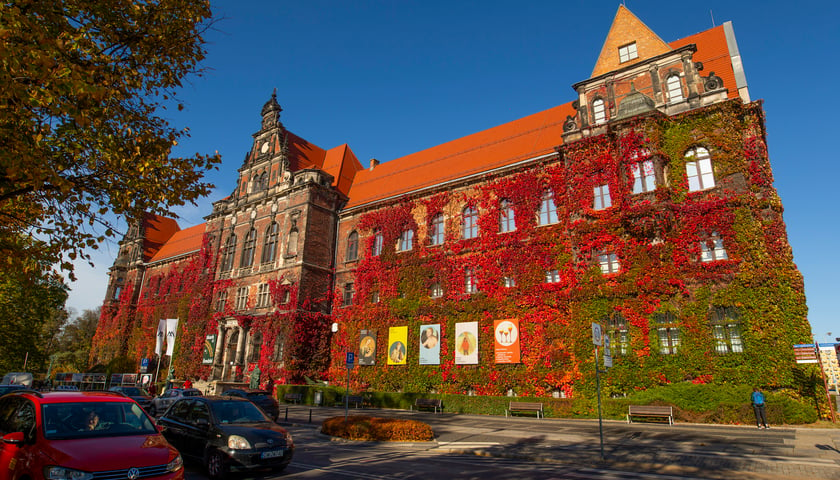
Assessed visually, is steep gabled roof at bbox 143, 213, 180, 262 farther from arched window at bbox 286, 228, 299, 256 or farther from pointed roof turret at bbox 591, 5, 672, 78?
pointed roof turret at bbox 591, 5, 672, 78

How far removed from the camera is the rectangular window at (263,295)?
3709 cm

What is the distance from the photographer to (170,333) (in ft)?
→ 127

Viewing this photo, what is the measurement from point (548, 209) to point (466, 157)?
9.66m

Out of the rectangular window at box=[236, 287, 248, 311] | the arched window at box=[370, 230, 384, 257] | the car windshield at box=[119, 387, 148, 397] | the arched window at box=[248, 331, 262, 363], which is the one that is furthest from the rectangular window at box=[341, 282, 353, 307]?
the car windshield at box=[119, 387, 148, 397]

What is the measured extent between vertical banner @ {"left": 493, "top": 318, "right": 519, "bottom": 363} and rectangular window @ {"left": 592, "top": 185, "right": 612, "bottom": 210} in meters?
7.66

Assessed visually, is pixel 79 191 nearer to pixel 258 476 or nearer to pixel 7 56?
pixel 7 56

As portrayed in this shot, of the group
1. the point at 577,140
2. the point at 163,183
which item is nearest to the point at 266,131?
the point at 577,140

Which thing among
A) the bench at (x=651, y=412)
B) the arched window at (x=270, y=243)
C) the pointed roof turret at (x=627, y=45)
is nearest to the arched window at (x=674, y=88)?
the pointed roof turret at (x=627, y=45)

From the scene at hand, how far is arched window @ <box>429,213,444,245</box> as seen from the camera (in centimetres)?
3208

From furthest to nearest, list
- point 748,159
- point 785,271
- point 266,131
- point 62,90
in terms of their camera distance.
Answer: point 266,131, point 748,159, point 785,271, point 62,90

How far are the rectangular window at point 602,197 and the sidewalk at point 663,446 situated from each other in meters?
11.0

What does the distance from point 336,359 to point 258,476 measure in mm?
24847

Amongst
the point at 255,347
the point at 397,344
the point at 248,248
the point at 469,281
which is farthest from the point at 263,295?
the point at 469,281

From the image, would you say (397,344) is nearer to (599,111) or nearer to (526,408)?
(526,408)
